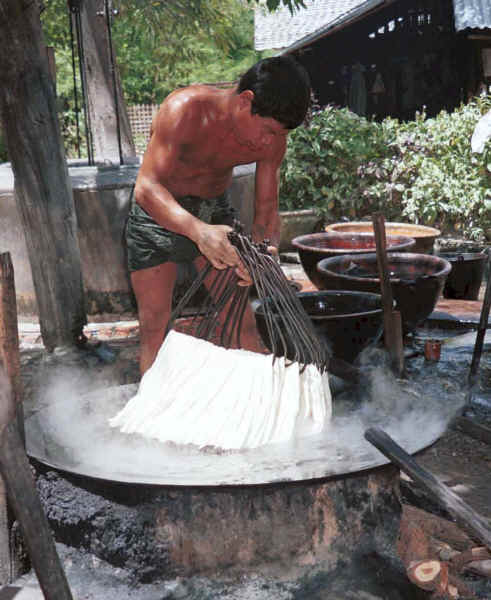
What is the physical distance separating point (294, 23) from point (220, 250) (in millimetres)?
20132

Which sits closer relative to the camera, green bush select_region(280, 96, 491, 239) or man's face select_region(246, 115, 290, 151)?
man's face select_region(246, 115, 290, 151)

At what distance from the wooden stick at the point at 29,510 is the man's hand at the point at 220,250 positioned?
3.70 feet

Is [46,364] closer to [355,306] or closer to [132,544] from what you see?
[355,306]

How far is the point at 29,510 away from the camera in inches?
84.1

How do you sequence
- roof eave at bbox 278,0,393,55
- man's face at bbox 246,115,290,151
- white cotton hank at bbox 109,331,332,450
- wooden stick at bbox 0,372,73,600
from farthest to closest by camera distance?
roof eave at bbox 278,0,393,55, man's face at bbox 246,115,290,151, white cotton hank at bbox 109,331,332,450, wooden stick at bbox 0,372,73,600

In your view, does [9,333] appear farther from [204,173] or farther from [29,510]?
[204,173]

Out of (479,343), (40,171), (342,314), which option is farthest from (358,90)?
(342,314)

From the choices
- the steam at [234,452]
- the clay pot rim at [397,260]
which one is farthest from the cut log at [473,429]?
the clay pot rim at [397,260]

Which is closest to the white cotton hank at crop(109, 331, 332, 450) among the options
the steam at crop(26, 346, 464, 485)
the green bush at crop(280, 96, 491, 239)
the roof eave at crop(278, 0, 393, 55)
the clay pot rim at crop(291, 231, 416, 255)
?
the steam at crop(26, 346, 464, 485)

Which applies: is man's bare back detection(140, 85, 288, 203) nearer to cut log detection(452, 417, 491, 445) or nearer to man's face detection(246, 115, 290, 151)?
man's face detection(246, 115, 290, 151)

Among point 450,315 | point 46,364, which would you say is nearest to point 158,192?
point 46,364

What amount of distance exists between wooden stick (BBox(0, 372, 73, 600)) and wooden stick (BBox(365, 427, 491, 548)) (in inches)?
46.4

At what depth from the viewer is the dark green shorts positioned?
412 cm

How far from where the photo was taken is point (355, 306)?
481cm
